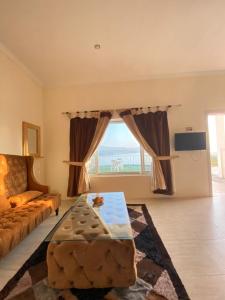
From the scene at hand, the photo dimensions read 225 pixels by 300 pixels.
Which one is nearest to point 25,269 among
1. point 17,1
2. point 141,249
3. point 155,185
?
point 141,249

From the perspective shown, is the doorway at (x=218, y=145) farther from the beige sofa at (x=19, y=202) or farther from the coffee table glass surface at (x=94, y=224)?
the beige sofa at (x=19, y=202)

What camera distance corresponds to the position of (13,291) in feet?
5.04

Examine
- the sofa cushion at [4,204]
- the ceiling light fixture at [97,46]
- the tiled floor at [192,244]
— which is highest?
the ceiling light fixture at [97,46]

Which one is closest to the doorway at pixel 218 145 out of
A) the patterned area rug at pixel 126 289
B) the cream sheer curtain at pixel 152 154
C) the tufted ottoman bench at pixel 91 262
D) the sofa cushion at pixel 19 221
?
the cream sheer curtain at pixel 152 154

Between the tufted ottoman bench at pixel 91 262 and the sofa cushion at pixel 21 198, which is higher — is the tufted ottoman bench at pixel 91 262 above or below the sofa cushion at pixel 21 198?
below

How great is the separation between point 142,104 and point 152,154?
1.26 metres

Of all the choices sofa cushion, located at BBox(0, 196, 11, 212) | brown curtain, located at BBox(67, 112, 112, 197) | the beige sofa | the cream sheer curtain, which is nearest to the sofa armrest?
the beige sofa

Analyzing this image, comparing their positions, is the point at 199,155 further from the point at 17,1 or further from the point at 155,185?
the point at 17,1

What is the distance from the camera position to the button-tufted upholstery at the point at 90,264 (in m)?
1.47

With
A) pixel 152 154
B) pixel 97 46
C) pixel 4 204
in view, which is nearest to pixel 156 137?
A: pixel 152 154

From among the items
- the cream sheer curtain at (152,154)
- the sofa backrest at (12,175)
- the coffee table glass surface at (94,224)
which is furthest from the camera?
the cream sheer curtain at (152,154)

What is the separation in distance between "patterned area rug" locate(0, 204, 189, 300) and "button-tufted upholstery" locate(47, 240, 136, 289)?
0.18 feet

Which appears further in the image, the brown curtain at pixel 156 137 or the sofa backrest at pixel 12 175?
the brown curtain at pixel 156 137

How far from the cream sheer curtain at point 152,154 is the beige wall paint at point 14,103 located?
2121mm
